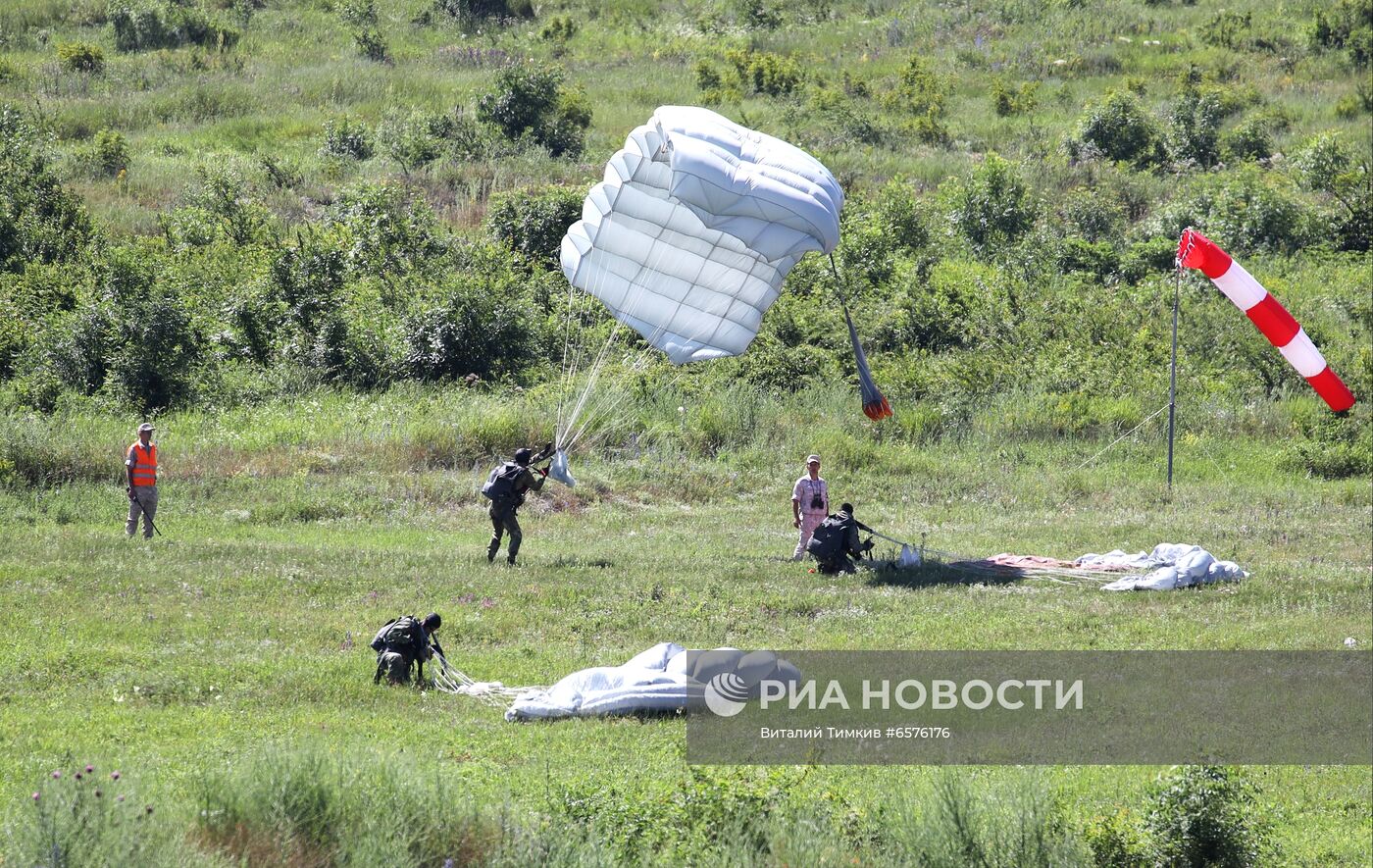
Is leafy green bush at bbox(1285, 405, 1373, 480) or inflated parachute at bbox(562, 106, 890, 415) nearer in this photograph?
inflated parachute at bbox(562, 106, 890, 415)

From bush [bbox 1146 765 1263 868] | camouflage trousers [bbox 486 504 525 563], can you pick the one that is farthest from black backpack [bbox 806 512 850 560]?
bush [bbox 1146 765 1263 868]

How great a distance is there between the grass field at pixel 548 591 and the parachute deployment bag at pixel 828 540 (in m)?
0.36

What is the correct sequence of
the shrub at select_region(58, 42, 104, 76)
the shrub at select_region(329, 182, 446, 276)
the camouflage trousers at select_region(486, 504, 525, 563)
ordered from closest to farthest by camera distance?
the camouflage trousers at select_region(486, 504, 525, 563) → the shrub at select_region(329, 182, 446, 276) → the shrub at select_region(58, 42, 104, 76)

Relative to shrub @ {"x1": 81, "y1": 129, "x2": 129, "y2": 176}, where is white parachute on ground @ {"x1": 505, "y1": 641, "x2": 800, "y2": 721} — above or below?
below

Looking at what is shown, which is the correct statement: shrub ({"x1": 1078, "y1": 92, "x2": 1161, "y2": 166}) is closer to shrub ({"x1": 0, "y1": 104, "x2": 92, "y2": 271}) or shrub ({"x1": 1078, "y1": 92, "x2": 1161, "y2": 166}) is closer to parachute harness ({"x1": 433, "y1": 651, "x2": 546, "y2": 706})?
shrub ({"x1": 0, "y1": 104, "x2": 92, "y2": 271})

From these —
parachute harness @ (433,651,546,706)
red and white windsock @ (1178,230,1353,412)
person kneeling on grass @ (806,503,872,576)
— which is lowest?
parachute harness @ (433,651,546,706)

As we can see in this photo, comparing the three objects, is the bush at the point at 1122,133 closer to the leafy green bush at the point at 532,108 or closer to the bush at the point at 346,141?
the leafy green bush at the point at 532,108

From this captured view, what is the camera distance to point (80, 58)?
46.7 metres

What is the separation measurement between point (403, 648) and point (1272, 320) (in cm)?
1569

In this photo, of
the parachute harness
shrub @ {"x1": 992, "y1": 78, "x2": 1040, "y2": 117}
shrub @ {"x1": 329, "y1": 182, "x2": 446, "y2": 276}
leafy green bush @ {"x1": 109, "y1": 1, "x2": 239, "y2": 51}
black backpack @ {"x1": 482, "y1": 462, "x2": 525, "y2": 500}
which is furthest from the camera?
leafy green bush @ {"x1": 109, "y1": 1, "x2": 239, "y2": 51}

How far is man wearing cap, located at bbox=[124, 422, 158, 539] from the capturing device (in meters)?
18.5

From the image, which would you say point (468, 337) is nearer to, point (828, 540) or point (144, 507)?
point (144, 507)

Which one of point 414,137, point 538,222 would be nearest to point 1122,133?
point 538,222

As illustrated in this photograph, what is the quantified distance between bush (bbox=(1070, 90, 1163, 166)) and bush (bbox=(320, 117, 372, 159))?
69.4 feet
